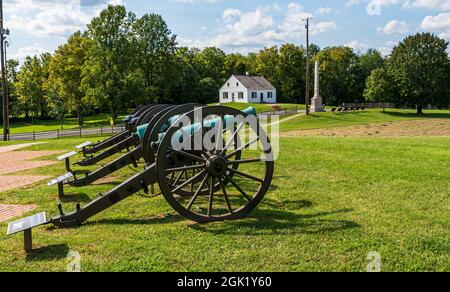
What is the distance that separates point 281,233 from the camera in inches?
199

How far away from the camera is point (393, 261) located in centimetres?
416

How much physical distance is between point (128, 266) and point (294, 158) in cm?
696

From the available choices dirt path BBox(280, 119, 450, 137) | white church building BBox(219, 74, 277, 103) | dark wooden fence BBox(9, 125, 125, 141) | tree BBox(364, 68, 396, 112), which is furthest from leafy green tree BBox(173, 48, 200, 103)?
dirt path BBox(280, 119, 450, 137)

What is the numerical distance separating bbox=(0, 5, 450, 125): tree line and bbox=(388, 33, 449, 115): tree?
10 cm

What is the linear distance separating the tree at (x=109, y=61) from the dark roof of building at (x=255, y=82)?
979 inches

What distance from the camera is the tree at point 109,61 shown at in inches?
1548

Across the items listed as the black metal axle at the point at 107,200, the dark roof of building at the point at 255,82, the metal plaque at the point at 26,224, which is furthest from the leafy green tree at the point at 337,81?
the metal plaque at the point at 26,224

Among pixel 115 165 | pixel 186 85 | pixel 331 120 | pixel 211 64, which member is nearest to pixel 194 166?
pixel 115 165

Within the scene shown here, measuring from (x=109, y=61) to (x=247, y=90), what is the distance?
87.7 feet

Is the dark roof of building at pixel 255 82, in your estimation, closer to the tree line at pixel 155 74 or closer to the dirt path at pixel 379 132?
the tree line at pixel 155 74

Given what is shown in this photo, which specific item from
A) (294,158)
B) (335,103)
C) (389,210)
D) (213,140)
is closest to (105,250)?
(213,140)

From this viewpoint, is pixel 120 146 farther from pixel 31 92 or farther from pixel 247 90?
pixel 247 90

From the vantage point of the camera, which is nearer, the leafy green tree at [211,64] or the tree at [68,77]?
the tree at [68,77]
